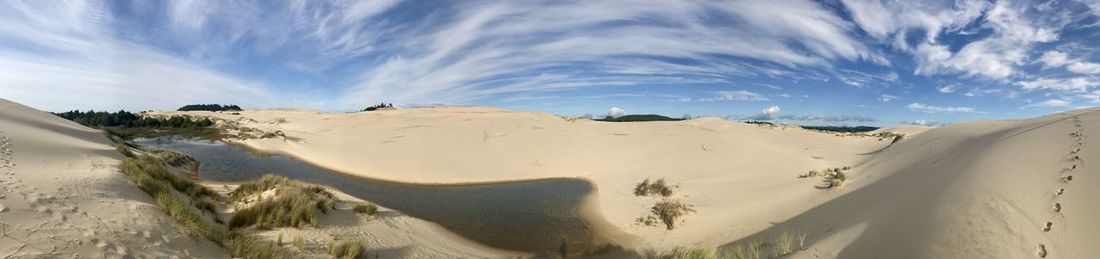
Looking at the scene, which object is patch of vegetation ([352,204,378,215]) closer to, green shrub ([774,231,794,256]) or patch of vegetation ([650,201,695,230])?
patch of vegetation ([650,201,695,230])

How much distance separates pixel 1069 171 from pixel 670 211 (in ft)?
18.8

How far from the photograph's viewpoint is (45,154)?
30.6ft

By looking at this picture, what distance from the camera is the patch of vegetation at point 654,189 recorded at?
11.6 m

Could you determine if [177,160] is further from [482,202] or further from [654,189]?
[654,189]

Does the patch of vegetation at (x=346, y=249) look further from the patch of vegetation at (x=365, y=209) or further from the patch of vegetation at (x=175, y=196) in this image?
the patch of vegetation at (x=365, y=209)

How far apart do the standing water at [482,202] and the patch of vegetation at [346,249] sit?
10.0 ft

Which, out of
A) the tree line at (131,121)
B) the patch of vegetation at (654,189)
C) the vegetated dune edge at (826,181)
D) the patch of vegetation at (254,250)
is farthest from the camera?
the tree line at (131,121)

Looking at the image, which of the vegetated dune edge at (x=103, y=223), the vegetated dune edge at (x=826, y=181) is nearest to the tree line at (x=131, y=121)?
the vegetated dune edge at (x=826, y=181)

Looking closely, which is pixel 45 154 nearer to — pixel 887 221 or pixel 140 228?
pixel 140 228

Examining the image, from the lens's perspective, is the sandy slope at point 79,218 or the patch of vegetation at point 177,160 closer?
the sandy slope at point 79,218

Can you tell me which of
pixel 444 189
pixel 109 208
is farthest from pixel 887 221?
pixel 444 189

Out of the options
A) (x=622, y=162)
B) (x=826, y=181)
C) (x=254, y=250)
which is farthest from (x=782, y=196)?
(x=254, y=250)

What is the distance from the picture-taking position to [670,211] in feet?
30.5

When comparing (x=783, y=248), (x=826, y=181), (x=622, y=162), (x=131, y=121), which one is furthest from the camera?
(x=131, y=121)
